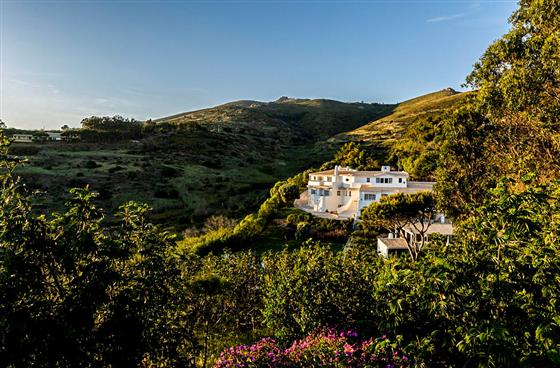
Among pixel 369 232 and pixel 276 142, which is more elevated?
pixel 276 142

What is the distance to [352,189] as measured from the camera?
133 feet

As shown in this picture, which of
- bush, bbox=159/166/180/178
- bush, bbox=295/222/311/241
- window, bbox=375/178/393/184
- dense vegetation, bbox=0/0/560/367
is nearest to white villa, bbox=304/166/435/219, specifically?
window, bbox=375/178/393/184

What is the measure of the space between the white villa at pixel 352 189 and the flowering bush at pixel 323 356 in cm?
3134

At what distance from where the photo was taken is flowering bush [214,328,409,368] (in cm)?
430

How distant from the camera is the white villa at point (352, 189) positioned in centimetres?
3634

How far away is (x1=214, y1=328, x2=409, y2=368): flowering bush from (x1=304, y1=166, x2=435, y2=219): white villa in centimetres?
3134

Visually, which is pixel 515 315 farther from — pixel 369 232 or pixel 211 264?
pixel 369 232

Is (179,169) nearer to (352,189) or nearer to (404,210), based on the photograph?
(352,189)

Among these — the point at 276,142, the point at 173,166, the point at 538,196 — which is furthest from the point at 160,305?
the point at 276,142

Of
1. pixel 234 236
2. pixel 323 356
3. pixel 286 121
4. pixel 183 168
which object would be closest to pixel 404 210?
pixel 234 236

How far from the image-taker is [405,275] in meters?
4.07

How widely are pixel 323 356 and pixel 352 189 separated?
37156 mm

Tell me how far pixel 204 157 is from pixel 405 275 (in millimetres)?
64184

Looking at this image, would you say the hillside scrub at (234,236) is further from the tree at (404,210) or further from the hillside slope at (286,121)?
the hillside slope at (286,121)
